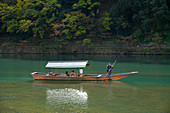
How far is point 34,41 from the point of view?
2462 inches

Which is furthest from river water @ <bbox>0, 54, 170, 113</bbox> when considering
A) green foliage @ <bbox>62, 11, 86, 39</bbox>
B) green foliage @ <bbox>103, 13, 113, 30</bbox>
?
green foliage @ <bbox>62, 11, 86, 39</bbox>

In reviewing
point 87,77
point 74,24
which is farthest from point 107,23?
point 87,77

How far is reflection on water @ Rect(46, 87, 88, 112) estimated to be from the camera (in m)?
18.6

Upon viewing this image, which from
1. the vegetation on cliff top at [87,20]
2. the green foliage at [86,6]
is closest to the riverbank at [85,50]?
the vegetation on cliff top at [87,20]

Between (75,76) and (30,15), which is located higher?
(30,15)

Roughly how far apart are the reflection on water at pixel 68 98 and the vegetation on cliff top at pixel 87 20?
109 ft

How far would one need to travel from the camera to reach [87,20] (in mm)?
59406

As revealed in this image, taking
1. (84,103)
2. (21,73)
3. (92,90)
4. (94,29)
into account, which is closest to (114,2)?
(94,29)

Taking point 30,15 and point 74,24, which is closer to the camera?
point 74,24

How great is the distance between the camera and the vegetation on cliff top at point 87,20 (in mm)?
55412

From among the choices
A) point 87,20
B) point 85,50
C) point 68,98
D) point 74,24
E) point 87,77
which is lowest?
point 68,98

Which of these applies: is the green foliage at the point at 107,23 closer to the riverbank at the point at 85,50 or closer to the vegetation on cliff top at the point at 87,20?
the vegetation on cliff top at the point at 87,20

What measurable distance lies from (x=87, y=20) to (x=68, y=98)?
39916 millimetres

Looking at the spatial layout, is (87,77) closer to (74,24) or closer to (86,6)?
(74,24)
